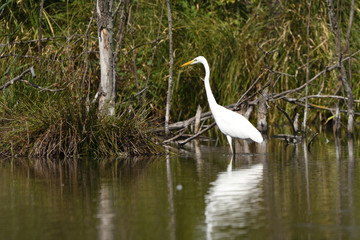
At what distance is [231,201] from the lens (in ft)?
20.0

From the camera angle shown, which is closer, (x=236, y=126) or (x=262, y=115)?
(x=236, y=126)

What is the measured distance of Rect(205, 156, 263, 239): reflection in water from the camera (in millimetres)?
4977

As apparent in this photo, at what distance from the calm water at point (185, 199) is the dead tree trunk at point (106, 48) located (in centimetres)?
154

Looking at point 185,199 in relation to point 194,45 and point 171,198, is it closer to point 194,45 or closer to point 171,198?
point 171,198

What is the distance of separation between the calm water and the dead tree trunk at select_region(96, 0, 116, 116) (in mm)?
1540

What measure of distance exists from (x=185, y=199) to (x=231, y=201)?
417 millimetres

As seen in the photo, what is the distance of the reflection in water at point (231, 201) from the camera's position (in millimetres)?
4977

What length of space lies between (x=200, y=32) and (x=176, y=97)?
5.29 feet

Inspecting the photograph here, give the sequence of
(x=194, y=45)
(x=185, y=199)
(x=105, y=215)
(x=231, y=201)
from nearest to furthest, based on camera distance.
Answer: (x=105, y=215) → (x=231, y=201) → (x=185, y=199) → (x=194, y=45)

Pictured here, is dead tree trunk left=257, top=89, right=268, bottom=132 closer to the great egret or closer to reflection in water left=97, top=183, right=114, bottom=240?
the great egret

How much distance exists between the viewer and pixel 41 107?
1100 centimetres

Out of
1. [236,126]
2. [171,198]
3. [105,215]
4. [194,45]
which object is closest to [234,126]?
[236,126]

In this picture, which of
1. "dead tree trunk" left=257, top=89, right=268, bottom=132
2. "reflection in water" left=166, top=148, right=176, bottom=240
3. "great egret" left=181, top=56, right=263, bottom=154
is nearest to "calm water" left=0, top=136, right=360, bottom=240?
"reflection in water" left=166, top=148, right=176, bottom=240

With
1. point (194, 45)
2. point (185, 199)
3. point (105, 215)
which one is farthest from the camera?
point (194, 45)
